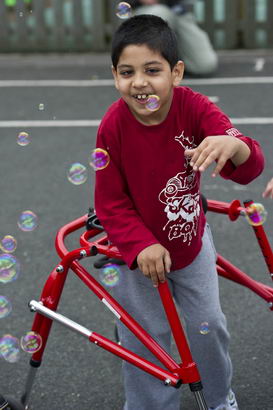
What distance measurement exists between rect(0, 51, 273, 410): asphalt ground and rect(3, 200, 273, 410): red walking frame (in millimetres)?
490

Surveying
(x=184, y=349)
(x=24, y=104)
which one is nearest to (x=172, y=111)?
(x=184, y=349)

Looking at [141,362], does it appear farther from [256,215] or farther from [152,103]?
[152,103]

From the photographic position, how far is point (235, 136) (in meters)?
2.39

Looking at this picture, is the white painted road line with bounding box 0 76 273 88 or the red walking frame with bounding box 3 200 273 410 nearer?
the red walking frame with bounding box 3 200 273 410

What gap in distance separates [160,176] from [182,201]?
0.13 meters

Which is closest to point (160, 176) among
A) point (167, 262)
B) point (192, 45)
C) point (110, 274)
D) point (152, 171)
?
point (152, 171)

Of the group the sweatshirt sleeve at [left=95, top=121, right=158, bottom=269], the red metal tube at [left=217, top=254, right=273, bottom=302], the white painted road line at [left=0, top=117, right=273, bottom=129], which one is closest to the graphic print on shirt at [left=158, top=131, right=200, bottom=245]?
the sweatshirt sleeve at [left=95, top=121, right=158, bottom=269]

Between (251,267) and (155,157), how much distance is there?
2031 millimetres

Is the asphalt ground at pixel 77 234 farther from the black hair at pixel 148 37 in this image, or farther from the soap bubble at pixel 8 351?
the black hair at pixel 148 37

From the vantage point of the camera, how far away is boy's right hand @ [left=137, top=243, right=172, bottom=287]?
2.44 metres

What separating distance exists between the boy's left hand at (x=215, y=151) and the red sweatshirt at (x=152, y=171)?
0.39 ft

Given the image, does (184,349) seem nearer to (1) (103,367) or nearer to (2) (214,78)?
(1) (103,367)

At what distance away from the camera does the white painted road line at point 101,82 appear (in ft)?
28.3

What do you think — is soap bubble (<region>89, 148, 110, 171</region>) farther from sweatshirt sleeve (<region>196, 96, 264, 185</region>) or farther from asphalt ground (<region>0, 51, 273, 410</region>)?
asphalt ground (<region>0, 51, 273, 410</region>)
